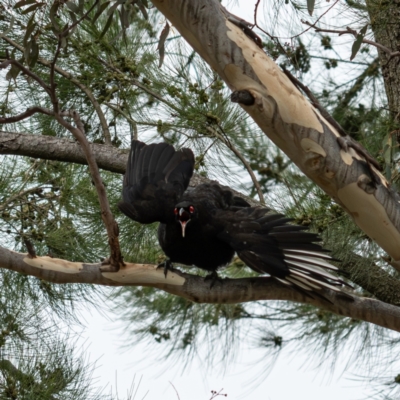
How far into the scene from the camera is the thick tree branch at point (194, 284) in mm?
2049

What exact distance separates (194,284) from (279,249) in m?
0.26

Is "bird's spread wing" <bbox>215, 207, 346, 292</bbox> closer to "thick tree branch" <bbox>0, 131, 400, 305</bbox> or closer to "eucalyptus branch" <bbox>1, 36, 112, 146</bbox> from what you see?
"thick tree branch" <bbox>0, 131, 400, 305</bbox>

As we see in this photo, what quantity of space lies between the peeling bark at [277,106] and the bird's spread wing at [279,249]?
0.35 metres

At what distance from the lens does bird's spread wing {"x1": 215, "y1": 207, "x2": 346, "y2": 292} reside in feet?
6.79

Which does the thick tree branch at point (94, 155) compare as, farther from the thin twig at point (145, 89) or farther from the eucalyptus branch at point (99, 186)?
the eucalyptus branch at point (99, 186)

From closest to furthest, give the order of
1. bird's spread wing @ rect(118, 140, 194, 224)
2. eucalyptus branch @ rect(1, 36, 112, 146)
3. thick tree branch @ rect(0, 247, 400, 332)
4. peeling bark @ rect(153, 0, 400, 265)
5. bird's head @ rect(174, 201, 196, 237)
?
peeling bark @ rect(153, 0, 400, 265) < thick tree branch @ rect(0, 247, 400, 332) < bird's head @ rect(174, 201, 196, 237) < bird's spread wing @ rect(118, 140, 194, 224) < eucalyptus branch @ rect(1, 36, 112, 146)

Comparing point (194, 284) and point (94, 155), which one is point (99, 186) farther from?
point (94, 155)

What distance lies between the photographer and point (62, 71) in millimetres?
2887

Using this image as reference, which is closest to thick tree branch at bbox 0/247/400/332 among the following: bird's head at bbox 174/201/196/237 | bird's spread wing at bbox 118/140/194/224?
bird's head at bbox 174/201/196/237

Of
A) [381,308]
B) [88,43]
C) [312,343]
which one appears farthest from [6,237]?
[312,343]

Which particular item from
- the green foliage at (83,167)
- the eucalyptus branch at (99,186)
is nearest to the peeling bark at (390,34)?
the green foliage at (83,167)

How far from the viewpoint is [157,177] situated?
2.67 metres

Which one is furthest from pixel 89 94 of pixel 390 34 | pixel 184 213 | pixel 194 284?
pixel 390 34

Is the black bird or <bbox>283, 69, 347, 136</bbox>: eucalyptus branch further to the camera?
the black bird
